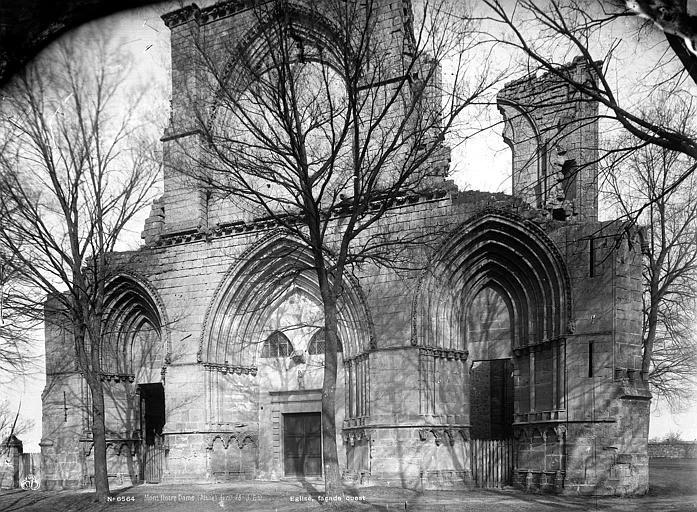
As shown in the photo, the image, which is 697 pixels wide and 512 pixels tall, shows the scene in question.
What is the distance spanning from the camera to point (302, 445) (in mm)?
18094

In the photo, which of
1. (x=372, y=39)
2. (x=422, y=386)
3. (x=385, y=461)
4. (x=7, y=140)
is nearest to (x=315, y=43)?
(x=372, y=39)

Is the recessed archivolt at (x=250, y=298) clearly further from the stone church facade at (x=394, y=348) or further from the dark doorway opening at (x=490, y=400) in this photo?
the dark doorway opening at (x=490, y=400)

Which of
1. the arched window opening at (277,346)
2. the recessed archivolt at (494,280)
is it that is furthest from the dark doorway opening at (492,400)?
A: the arched window opening at (277,346)

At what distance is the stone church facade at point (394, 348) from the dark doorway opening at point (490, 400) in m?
0.04

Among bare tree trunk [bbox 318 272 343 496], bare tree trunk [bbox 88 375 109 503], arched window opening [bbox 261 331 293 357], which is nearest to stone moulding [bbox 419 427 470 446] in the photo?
bare tree trunk [bbox 318 272 343 496]

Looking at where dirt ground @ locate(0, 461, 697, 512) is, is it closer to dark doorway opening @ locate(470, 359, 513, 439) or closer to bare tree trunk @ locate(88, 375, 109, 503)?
bare tree trunk @ locate(88, 375, 109, 503)

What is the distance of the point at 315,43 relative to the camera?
17219mm

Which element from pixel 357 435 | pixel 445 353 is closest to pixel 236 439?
pixel 357 435

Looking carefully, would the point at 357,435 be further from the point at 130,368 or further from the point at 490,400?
the point at 130,368

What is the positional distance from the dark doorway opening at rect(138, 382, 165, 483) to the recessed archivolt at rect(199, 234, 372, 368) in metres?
2.86

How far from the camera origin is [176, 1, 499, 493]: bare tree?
12.1 metres

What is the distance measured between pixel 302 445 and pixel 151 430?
535cm

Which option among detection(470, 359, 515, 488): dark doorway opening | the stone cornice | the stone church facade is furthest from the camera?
detection(470, 359, 515, 488): dark doorway opening

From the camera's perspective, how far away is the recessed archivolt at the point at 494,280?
14680 mm
